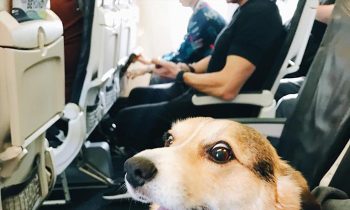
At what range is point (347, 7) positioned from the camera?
1.24 m

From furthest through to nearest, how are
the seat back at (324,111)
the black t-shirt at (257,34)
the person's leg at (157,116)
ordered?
the person's leg at (157,116)
the black t-shirt at (257,34)
the seat back at (324,111)

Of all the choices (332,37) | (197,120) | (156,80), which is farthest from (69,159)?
(156,80)

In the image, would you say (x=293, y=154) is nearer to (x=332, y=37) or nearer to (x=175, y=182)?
(x=332, y=37)

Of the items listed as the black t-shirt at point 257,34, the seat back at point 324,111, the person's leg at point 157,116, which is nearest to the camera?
the seat back at point 324,111

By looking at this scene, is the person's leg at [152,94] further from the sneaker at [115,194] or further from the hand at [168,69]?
the sneaker at [115,194]

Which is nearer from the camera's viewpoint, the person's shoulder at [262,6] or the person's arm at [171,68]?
the person's shoulder at [262,6]

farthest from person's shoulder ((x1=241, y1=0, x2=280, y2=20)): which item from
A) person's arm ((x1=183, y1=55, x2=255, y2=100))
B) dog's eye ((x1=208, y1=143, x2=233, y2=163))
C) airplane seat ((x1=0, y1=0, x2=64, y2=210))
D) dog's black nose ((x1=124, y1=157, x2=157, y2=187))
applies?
dog's black nose ((x1=124, y1=157, x2=157, y2=187))

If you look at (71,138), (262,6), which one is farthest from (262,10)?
(71,138)

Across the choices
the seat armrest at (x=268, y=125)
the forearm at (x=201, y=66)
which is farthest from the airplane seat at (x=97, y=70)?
the seat armrest at (x=268, y=125)

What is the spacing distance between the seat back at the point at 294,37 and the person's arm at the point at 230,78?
11 cm

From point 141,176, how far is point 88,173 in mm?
1631

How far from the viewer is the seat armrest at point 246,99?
1.95 meters

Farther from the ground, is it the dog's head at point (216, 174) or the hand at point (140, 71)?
the dog's head at point (216, 174)

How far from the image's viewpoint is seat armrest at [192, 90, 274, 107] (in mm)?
1953
